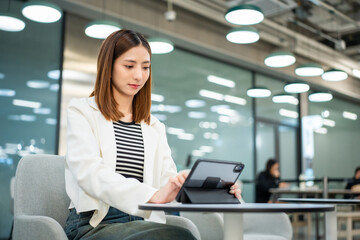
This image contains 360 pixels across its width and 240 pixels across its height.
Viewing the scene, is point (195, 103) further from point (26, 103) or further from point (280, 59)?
point (26, 103)

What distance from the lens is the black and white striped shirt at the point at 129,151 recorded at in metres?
1.62

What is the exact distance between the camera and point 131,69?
162 cm

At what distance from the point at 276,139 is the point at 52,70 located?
5.88 metres

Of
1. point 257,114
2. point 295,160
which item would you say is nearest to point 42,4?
point 257,114

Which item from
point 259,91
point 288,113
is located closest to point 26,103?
point 259,91

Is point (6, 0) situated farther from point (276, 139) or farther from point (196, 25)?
point (276, 139)

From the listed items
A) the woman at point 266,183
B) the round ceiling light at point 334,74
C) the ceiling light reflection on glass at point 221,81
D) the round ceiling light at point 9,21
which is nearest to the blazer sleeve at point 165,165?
the round ceiling light at point 9,21

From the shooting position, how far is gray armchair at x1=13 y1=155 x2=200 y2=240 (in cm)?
174

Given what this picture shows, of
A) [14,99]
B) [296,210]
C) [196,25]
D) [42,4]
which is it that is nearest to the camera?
[296,210]

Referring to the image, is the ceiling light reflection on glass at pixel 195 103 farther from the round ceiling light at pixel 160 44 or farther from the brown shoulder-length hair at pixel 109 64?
the brown shoulder-length hair at pixel 109 64

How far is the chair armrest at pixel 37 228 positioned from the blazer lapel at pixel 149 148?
1.21 ft

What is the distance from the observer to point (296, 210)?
1.12 m

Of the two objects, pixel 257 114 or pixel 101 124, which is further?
pixel 257 114

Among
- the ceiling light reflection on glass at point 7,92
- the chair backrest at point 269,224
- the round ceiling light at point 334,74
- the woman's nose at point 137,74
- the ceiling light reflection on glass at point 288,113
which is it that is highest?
the round ceiling light at point 334,74
